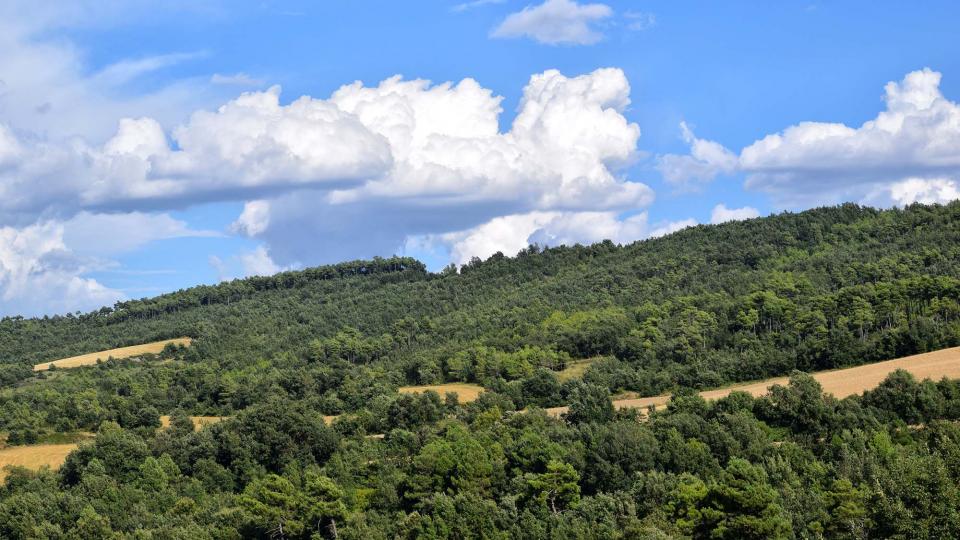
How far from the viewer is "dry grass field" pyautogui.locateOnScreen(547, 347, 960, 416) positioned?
9669cm

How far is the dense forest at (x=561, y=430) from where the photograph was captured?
207ft

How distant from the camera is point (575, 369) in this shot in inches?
5925

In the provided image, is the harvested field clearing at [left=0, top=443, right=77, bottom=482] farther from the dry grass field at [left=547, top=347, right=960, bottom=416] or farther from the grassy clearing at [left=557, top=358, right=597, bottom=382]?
the grassy clearing at [left=557, top=358, right=597, bottom=382]

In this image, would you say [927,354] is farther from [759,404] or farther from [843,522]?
[843,522]

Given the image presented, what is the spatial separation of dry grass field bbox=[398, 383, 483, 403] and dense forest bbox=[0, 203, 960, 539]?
2.43 m

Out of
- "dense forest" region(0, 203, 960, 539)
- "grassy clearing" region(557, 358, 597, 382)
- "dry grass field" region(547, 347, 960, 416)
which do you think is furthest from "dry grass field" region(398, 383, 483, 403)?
"dry grass field" region(547, 347, 960, 416)

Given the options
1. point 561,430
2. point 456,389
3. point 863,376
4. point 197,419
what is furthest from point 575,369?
point 561,430

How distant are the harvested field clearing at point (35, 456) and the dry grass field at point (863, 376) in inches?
2192

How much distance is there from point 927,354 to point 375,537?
68870 mm

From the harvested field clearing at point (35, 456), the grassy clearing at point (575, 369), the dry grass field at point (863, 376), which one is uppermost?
the grassy clearing at point (575, 369)

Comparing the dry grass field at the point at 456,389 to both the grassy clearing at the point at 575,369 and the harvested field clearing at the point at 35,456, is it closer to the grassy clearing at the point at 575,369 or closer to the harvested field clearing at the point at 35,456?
the grassy clearing at the point at 575,369

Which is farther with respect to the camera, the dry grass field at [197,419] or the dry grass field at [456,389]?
the dry grass field at [456,389]


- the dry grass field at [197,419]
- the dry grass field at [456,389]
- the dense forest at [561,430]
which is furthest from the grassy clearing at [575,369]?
the dry grass field at [197,419]

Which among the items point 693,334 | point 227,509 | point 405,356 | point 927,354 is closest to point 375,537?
point 227,509
